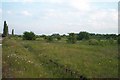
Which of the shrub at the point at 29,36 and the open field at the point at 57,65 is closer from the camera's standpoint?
the open field at the point at 57,65

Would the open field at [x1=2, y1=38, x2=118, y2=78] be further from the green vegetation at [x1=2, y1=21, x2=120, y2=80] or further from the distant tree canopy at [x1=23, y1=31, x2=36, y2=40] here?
the distant tree canopy at [x1=23, y1=31, x2=36, y2=40]

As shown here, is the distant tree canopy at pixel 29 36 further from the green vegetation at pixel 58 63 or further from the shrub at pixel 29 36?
the green vegetation at pixel 58 63

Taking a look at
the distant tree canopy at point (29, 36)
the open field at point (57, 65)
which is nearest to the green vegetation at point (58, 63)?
the open field at point (57, 65)

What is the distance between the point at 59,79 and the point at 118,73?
11.1 feet

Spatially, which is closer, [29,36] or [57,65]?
[57,65]

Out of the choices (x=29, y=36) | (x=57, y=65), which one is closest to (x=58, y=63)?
(x=57, y=65)

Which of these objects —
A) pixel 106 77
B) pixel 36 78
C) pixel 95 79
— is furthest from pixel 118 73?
pixel 36 78

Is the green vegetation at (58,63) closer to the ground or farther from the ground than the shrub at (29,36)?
closer to the ground

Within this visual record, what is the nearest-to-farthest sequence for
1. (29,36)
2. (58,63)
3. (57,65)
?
(57,65) < (58,63) < (29,36)

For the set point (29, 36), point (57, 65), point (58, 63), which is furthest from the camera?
point (29, 36)

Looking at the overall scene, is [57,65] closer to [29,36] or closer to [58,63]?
[58,63]

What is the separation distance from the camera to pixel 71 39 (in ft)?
215

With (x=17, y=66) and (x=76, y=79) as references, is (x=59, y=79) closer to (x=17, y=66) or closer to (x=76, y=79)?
(x=76, y=79)

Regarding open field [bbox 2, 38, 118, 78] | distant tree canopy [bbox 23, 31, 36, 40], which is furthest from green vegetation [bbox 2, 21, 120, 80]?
distant tree canopy [bbox 23, 31, 36, 40]
